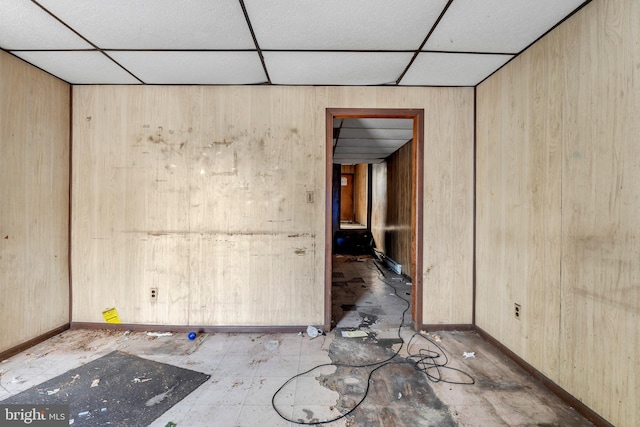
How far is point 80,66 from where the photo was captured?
2.38 m

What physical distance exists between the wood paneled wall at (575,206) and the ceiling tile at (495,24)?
0.41ft

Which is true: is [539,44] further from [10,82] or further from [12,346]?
[12,346]

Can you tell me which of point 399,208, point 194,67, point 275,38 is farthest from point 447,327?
point 194,67

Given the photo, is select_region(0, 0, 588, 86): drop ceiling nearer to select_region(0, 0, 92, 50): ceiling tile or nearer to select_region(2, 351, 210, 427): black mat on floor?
select_region(0, 0, 92, 50): ceiling tile

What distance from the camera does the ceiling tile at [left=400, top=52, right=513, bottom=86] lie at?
7.25ft

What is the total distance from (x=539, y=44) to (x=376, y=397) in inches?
113

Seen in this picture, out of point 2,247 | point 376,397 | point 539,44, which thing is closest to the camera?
point 376,397

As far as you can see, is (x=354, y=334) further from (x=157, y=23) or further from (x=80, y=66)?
(x=80, y=66)

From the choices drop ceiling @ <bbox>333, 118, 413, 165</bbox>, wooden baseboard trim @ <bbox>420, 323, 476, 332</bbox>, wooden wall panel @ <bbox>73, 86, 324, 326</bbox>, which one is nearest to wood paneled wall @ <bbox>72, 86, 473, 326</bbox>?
wooden wall panel @ <bbox>73, 86, 324, 326</bbox>

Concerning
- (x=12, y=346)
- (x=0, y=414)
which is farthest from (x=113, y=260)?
(x=0, y=414)

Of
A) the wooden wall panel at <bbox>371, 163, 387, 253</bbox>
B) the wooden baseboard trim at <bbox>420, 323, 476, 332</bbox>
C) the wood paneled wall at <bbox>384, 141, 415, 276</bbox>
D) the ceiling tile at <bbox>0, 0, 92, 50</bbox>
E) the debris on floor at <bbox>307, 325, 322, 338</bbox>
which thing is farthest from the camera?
the wooden wall panel at <bbox>371, 163, 387, 253</bbox>

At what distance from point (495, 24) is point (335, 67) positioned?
47.6 inches

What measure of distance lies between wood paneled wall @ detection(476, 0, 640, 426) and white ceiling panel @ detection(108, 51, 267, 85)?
2.27 meters

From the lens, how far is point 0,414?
1649 millimetres
